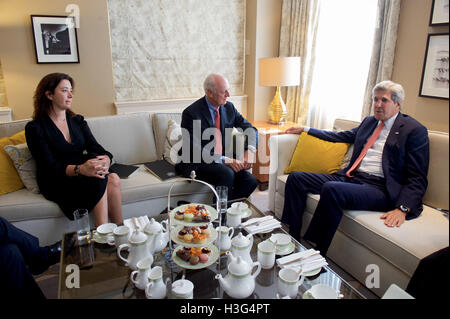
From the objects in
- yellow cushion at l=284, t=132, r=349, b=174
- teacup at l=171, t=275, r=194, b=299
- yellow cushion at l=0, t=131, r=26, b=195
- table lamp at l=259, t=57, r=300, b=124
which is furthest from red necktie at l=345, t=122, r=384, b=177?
yellow cushion at l=0, t=131, r=26, b=195

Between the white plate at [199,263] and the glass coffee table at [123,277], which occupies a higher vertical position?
the white plate at [199,263]

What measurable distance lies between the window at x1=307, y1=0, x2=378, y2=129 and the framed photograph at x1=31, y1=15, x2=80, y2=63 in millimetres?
2480

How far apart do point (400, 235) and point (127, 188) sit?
5.79ft

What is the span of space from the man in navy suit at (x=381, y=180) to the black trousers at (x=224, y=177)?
45 centimetres

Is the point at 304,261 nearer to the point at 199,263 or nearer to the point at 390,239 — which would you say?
the point at 199,263

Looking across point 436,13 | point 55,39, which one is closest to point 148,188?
point 55,39

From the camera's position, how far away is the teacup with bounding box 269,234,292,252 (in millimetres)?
1592

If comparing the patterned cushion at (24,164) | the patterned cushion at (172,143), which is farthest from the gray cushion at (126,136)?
the patterned cushion at (24,164)

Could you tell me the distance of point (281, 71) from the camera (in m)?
3.35

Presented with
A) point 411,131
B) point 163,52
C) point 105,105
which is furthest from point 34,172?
point 411,131

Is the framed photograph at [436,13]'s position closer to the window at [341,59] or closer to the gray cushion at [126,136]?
the window at [341,59]

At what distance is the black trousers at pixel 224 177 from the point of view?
2488 mm

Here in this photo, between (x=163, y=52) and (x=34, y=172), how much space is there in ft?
6.61

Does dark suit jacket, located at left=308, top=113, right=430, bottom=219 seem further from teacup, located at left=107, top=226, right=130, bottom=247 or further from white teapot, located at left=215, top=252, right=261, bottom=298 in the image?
teacup, located at left=107, top=226, right=130, bottom=247
